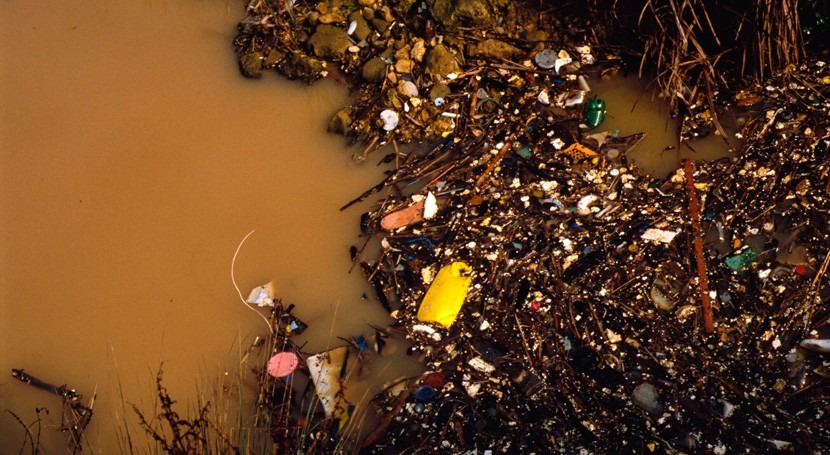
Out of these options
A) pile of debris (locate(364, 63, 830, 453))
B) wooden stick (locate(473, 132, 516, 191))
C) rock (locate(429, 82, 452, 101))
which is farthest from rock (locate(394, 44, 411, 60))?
wooden stick (locate(473, 132, 516, 191))

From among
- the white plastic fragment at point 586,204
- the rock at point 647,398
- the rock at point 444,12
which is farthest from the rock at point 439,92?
the rock at point 647,398

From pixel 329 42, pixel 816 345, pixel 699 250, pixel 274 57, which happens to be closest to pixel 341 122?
pixel 329 42

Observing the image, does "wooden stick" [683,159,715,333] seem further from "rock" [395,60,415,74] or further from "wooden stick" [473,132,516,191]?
"rock" [395,60,415,74]

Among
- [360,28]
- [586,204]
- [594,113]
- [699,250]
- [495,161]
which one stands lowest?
[699,250]

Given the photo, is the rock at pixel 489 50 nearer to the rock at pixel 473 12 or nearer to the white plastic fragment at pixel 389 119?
the rock at pixel 473 12

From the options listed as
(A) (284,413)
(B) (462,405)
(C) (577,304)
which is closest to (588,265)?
(C) (577,304)

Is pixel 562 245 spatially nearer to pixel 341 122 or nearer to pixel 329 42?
pixel 341 122
